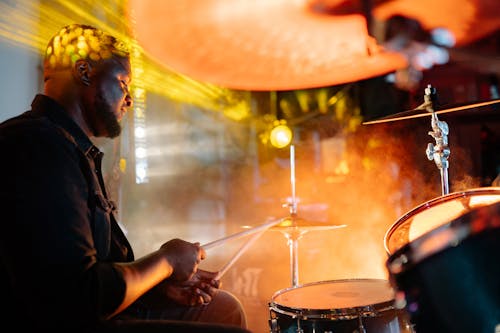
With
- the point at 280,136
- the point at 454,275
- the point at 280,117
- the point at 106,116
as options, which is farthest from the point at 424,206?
the point at 280,117

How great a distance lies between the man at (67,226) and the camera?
0.85 metres

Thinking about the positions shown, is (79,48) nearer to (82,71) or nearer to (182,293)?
(82,71)

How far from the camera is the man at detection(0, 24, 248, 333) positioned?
846mm

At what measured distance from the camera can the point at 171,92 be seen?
388 cm

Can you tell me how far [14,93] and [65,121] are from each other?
114cm

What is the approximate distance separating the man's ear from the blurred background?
0.96 m

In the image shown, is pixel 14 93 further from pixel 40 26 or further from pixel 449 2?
pixel 449 2

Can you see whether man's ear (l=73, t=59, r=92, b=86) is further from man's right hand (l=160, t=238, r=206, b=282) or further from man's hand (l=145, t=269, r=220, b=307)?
man's hand (l=145, t=269, r=220, b=307)

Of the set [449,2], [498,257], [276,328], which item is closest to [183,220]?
[276,328]

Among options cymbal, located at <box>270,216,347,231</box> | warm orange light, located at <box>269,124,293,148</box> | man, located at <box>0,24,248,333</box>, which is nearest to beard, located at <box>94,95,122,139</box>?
man, located at <box>0,24,248,333</box>

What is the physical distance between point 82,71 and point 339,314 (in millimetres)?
1138

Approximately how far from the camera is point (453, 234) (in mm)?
689

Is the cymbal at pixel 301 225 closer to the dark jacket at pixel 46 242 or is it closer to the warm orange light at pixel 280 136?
the dark jacket at pixel 46 242

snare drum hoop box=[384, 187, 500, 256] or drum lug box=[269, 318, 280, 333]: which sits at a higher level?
snare drum hoop box=[384, 187, 500, 256]
